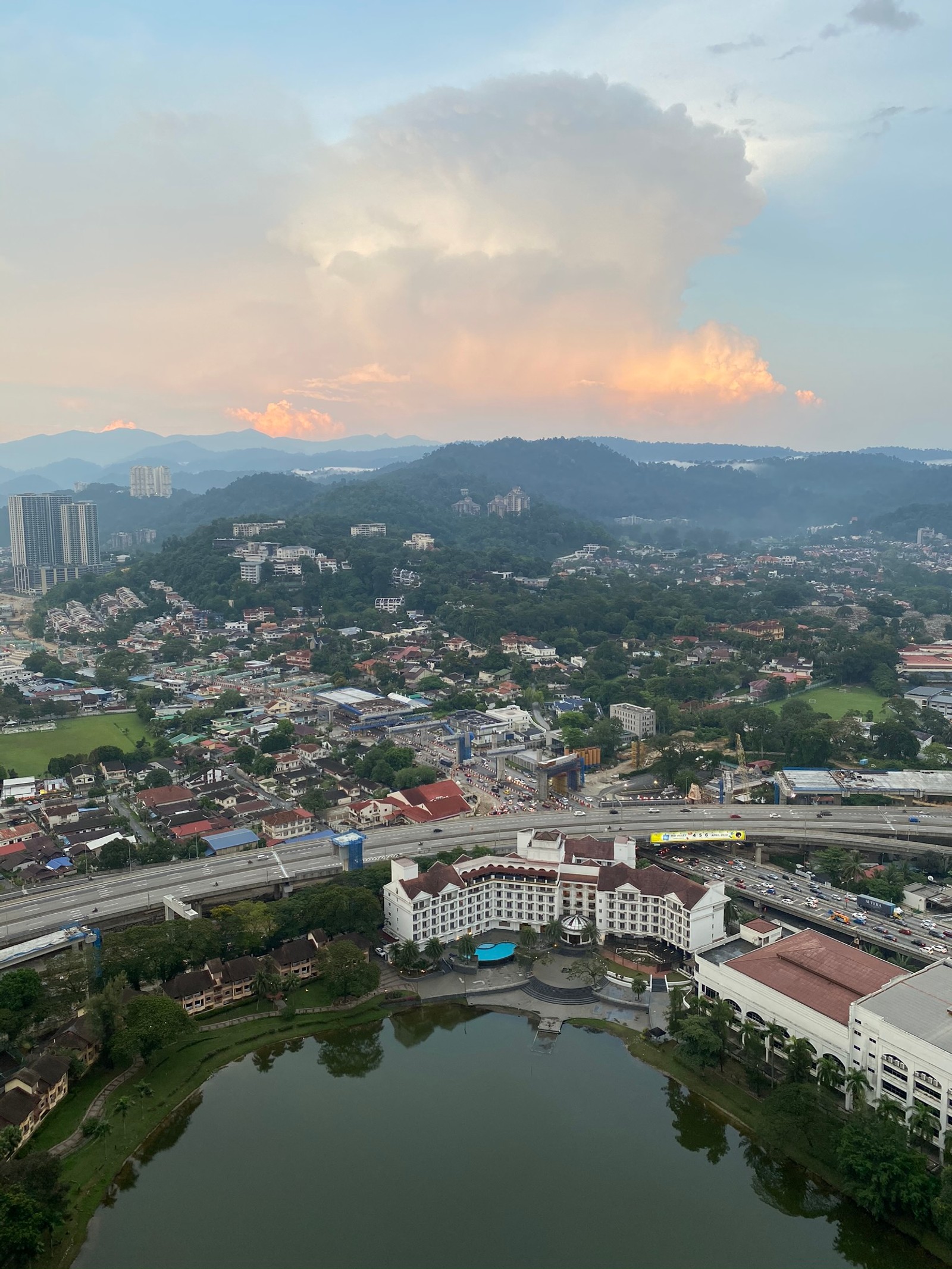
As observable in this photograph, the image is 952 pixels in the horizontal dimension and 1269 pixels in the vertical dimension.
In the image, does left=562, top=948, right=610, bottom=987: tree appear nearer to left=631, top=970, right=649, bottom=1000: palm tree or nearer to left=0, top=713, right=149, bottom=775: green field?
left=631, top=970, right=649, bottom=1000: palm tree

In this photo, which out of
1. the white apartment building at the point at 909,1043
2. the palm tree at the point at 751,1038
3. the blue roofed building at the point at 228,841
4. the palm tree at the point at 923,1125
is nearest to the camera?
the palm tree at the point at 923,1125

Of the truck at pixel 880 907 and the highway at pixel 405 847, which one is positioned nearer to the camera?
the highway at pixel 405 847

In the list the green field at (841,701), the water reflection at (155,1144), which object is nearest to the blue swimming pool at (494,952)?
the water reflection at (155,1144)

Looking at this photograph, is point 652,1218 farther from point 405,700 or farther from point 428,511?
point 428,511

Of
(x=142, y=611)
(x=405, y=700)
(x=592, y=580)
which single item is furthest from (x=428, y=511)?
(x=405, y=700)

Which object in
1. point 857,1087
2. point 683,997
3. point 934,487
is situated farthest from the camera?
point 934,487

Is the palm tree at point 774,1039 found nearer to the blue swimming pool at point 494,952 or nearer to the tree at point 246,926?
the blue swimming pool at point 494,952

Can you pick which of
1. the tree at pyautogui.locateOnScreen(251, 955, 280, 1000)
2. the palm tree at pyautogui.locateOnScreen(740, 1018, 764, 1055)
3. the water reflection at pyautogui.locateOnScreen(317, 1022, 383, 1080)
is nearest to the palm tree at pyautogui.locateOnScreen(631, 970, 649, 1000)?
the palm tree at pyautogui.locateOnScreen(740, 1018, 764, 1055)
